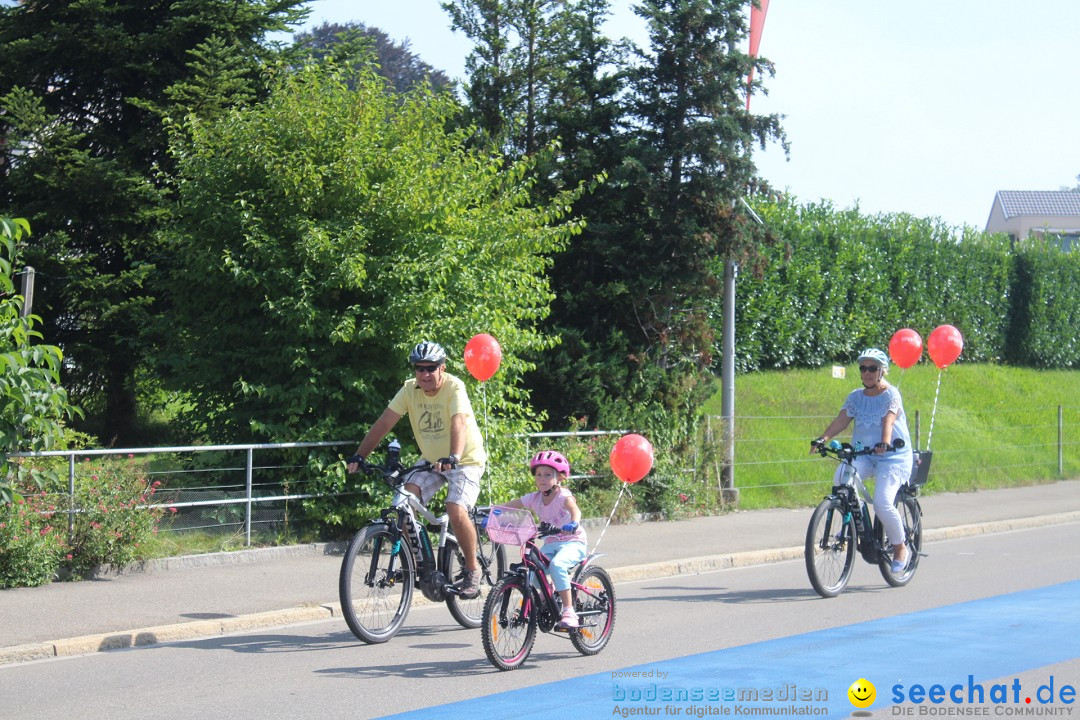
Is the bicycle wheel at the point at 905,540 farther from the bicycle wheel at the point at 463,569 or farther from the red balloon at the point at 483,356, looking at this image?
the red balloon at the point at 483,356

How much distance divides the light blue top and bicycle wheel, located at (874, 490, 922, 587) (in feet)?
1.70

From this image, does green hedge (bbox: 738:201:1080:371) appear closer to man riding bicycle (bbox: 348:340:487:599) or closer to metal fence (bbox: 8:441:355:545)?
metal fence (bbox: 8:441:355:545)

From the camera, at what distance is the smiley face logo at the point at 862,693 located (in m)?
6.44

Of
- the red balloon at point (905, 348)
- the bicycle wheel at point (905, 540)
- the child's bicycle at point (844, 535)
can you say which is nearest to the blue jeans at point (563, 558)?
the child's bicycle at point (844, 535)

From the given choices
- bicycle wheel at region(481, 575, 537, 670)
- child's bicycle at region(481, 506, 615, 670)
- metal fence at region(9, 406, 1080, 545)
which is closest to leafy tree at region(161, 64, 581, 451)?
metal fence at region(9, 406, 1080, 545)

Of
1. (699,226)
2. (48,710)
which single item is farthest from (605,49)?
(48,710)

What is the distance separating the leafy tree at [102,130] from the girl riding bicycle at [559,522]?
1048 centimetres

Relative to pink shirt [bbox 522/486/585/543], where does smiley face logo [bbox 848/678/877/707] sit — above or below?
below

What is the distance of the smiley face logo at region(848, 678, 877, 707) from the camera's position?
6.44 m

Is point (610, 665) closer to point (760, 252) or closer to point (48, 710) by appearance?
point (48, 710)

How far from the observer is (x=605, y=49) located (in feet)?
57.0

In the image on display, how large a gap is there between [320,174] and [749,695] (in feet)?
24.9

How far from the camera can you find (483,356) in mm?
11750

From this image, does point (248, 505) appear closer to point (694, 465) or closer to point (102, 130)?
point (694, 465)
